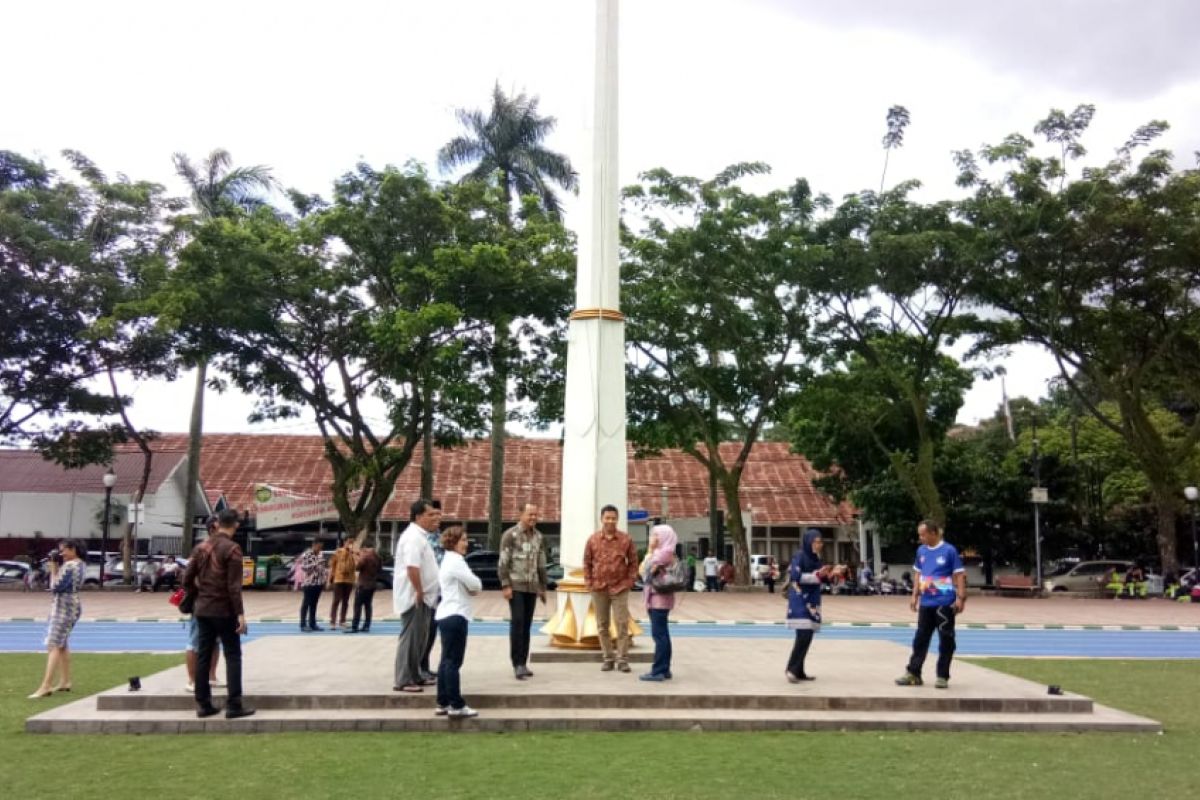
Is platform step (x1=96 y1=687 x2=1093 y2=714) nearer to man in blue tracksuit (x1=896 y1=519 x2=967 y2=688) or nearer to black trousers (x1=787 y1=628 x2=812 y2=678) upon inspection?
man in blue tracksuit (x1=896 y1=519 x2=967 y2=688)

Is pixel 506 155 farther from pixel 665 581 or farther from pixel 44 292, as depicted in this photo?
pixel 665 581

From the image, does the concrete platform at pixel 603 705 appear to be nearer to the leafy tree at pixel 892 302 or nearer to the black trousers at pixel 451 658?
the black trousers at pixel 451 658

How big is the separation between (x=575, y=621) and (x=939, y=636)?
3.86 m

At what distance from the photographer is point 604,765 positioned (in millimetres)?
6871

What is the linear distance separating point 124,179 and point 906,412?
25.6m

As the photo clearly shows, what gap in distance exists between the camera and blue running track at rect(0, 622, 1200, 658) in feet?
49.1

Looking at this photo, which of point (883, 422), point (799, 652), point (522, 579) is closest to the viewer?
point (799, 652)

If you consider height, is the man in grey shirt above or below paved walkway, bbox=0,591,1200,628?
above

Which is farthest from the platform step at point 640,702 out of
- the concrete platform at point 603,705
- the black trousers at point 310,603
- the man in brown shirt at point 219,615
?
the black trousers at point 310,603

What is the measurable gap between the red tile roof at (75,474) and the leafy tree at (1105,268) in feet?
92.6

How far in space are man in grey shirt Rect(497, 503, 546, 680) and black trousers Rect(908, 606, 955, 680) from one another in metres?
3.57

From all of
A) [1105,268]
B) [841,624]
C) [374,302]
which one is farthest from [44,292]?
[1105,268]

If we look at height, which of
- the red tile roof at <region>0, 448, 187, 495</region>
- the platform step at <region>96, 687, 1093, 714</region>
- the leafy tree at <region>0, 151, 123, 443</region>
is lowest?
the platform step at <region>96, 687, 1093, 714</region>

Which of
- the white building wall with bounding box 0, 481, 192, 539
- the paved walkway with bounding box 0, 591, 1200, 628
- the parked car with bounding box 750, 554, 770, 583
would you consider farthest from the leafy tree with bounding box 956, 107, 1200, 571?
the white building wall with bounding box 0, 481, 192, 539
